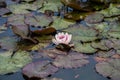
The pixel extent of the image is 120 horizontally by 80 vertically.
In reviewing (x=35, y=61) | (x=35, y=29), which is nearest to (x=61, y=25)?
(x=35, y=29)

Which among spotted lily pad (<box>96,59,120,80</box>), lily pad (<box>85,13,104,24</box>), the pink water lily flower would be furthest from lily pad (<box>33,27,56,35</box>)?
spotted lily pad (<box>96,59,120,80</box>)

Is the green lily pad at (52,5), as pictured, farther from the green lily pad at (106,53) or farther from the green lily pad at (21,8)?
the green lily pad at (106,53)

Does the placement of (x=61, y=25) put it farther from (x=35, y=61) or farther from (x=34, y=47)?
(x=35, y=61)

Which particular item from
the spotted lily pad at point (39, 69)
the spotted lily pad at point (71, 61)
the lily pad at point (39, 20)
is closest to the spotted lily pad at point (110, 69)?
the spotted lily pad at point (71, 61)

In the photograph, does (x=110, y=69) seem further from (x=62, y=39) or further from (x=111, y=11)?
(x=111, y=11)

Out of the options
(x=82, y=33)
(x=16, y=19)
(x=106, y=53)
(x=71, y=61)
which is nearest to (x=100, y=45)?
(x=106, y=53)

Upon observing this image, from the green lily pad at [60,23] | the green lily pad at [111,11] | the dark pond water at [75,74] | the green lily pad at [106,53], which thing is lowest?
the dark pond water at [75,74]
